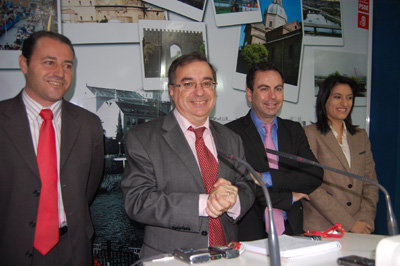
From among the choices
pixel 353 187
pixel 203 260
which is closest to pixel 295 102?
pixel 353 187

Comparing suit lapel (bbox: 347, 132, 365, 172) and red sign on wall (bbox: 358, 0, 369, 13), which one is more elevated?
red sign on wall (bbox: 358, 0, 369, 13)

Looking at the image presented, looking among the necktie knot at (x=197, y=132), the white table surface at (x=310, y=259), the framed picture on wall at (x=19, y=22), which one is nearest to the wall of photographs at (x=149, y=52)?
the framed picture on wall at (x=19, y=22)

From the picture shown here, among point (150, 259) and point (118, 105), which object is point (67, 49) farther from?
point (150, 259)

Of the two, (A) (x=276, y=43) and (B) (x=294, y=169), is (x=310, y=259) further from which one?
(A) (x=276, y=43)

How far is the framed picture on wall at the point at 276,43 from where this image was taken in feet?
10.6

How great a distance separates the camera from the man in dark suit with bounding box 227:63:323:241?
8.04 feet

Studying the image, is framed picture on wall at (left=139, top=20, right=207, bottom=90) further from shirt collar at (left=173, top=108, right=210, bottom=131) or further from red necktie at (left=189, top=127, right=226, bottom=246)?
red necktie at (left=189, top=127, right=226, bottom=246)

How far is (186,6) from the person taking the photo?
2957 mm

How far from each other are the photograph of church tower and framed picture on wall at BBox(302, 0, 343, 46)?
10 centimetres

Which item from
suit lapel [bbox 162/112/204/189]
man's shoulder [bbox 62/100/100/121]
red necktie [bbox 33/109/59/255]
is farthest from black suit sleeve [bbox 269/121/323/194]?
red necktie [bbox 33/109/59/255]

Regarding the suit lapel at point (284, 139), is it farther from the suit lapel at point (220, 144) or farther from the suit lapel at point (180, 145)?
the suit lapel at point (180, 145)

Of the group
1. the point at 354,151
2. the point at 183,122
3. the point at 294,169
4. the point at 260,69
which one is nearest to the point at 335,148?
the point at 354,151

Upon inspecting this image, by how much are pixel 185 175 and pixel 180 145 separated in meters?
0.17

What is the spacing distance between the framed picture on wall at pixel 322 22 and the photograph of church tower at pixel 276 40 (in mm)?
100
